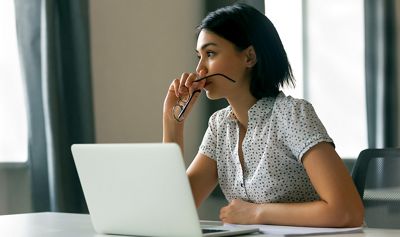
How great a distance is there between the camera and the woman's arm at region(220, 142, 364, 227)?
1634mm

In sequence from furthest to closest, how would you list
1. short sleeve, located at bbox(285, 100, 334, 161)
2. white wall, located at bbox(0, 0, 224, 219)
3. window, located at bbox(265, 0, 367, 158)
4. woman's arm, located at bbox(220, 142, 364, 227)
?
window, located at bbox(265, 0, 367, 158) < white wall, located at bbox(0, 0, 224, 219) < short sleeve, located at bbox(285, 100, 334, 161) < woman's arm, located at bbox(220, 142, 364, 227)

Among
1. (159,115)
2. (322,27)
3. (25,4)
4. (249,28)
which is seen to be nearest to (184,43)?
(159,115)

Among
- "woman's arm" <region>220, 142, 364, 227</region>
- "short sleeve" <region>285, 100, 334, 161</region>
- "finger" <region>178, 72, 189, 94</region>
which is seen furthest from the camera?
"finger" <region>178, 72, 189, 94</region>

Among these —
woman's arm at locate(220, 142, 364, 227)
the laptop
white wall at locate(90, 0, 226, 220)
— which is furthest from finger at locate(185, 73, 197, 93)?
white wall at locate(90, 0, 226, 220)

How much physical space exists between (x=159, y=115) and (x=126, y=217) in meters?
2.15

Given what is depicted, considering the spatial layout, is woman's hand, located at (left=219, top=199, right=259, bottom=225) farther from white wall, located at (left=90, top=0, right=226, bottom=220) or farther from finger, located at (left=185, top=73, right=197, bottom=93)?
white wall, located at (left=90, top=0, right=226, bottom=220)

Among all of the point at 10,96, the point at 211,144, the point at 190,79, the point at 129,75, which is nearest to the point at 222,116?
the point at 211,144

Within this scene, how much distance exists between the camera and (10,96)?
2.92m

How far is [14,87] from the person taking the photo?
293cm

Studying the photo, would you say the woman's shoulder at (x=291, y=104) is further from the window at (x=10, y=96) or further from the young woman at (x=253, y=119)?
Result: the window at (x=10, y=96)

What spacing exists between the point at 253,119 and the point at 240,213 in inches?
12.5

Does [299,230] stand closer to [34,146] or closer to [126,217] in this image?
[126,217]

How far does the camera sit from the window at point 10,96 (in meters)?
2.90

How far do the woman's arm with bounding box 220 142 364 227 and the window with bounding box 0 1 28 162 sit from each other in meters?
1.43
